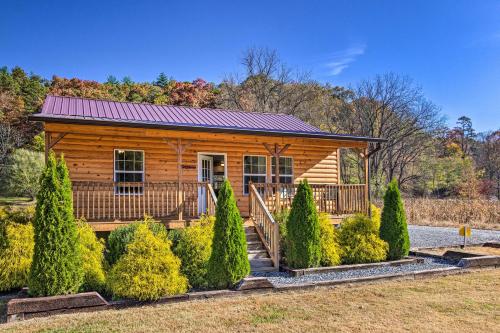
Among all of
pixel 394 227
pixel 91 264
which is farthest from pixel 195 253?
pixel 394 227

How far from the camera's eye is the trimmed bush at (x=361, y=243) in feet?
30.8

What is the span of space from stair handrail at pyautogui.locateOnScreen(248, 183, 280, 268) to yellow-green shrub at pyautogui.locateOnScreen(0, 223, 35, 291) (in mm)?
5199

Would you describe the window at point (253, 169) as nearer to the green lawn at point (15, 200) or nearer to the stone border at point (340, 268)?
the stone border at point (340, 268)

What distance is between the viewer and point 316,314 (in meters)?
5.77

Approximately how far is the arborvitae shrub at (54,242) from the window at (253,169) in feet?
24.6

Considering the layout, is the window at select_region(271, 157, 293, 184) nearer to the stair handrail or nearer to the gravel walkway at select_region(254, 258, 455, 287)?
the stair handrail

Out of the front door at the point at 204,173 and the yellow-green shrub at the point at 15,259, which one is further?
the front door at the point at 204,173

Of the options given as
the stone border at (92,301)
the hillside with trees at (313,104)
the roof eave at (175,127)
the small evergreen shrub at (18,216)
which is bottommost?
the stone border at (92,301)

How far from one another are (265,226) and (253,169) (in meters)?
3.73

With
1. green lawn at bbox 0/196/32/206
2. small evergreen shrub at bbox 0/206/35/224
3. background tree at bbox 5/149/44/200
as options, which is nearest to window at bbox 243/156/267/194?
small evergreen shrub at bbox 0/206/35/224

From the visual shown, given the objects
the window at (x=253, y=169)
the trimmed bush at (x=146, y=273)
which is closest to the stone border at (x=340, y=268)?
the trimmed bush at (x=146, y=273)

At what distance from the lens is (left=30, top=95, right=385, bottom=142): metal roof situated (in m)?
10.0

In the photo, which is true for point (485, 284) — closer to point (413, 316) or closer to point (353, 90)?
point (413, 316)

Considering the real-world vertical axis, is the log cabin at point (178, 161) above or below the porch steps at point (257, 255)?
above
